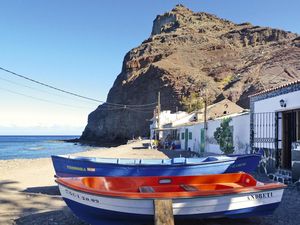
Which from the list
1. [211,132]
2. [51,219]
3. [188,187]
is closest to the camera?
[51,219]

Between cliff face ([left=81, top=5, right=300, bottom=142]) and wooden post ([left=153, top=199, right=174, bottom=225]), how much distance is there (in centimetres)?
6098

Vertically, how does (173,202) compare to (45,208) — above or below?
above

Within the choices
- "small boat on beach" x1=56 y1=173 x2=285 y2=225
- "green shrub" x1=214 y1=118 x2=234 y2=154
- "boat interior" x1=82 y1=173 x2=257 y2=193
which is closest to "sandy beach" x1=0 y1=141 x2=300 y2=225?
"small boat on beach" x1=56 y1=173 x2=285 y2=225

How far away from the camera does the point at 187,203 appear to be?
634 cm

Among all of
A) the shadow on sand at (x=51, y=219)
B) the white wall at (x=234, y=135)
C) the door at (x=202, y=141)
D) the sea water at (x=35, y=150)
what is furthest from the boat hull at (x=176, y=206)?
the sea water at (x=35, y=150)

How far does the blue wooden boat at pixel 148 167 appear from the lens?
9.52 meters

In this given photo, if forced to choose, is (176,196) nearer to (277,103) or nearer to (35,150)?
(277,103)

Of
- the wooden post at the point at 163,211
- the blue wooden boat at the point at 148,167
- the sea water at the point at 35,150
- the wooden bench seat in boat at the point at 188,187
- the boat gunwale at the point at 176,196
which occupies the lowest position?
the sea water at the point at 35,150

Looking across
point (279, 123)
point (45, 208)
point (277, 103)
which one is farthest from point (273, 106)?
point (45, 208)

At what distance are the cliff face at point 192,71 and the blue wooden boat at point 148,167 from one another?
56095 millimetres

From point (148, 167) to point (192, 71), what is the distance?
85892 millimetres

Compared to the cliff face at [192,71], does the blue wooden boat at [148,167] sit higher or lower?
lower

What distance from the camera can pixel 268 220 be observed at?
24.5 ft

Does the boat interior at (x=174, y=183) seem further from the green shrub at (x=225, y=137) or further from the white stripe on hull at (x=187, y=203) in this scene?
the green shrub at (x=225, y=137)
